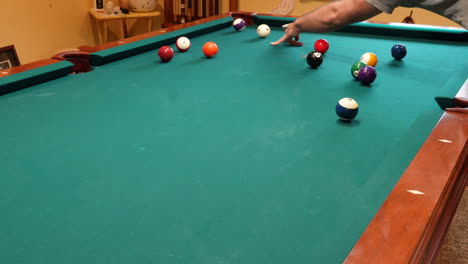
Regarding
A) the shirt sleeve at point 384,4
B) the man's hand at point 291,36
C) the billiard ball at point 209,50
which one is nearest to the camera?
the shirt sleeve at point 384,4

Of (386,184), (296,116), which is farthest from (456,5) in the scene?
(386,184)

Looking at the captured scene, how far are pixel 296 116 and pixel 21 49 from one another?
3.46m

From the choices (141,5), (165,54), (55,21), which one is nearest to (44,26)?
(55,21)

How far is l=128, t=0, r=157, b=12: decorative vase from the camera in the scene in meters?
4.66

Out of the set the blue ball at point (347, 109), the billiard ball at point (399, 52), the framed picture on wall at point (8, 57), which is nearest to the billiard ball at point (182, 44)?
the billiard ball at point (399, 52)

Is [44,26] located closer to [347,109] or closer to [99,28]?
[99,28]

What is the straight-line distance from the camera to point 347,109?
1529mm

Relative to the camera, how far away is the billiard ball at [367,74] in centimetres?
195

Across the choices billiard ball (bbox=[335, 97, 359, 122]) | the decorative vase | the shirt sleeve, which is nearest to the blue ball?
billiard ball (bbox=[335, 97, 359, 122])

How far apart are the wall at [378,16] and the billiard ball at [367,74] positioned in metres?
2.54

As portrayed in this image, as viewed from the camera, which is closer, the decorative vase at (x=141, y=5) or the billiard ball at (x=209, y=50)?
the billiard ball at (x=209, y=50)

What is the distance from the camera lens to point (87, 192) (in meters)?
1.11

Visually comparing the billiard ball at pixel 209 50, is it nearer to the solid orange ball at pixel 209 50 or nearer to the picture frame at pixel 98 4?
the solid orange ball at pixel 209 50

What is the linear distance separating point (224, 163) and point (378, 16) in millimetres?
3748
